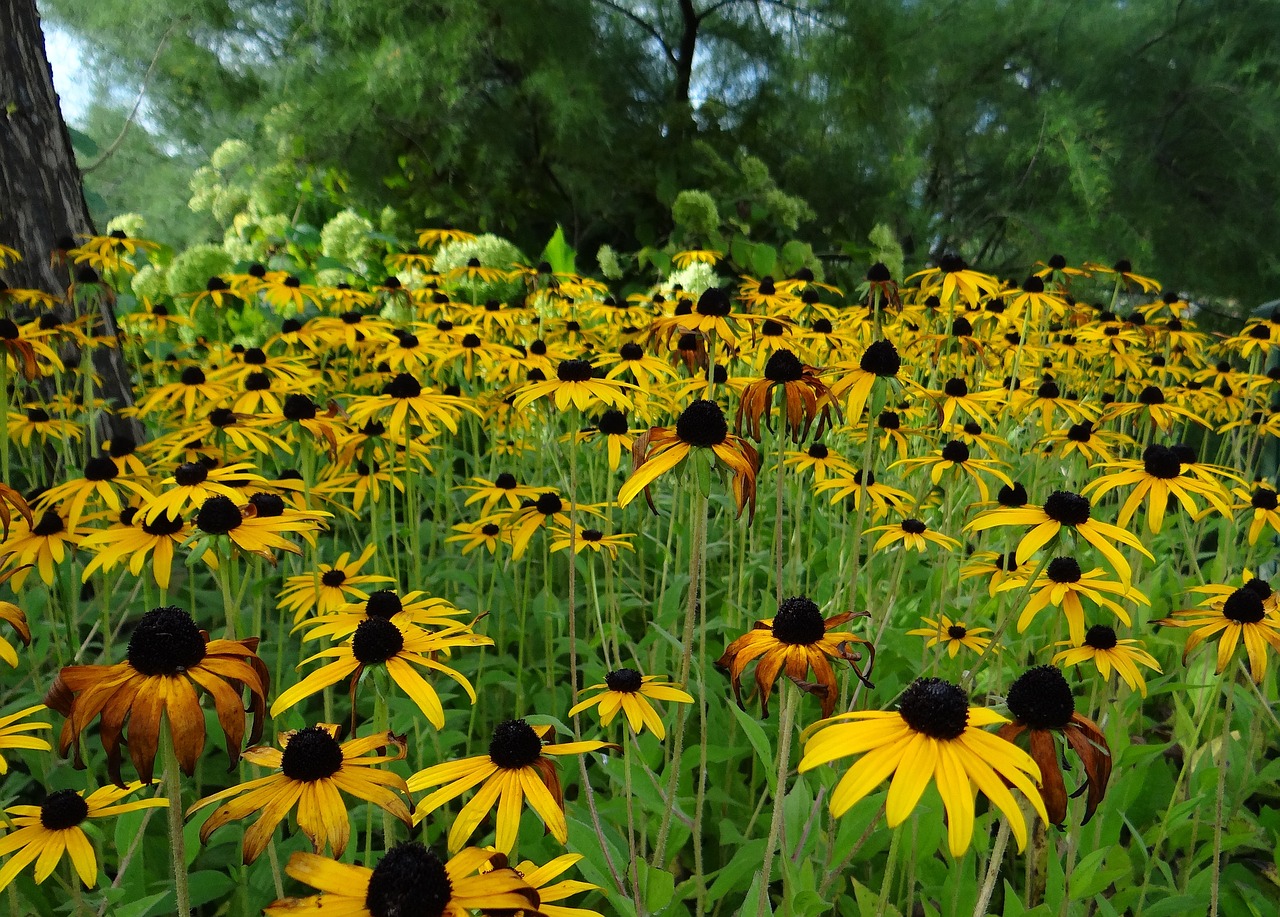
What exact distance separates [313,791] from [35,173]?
3.40 m

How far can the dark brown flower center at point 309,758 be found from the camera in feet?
3.07

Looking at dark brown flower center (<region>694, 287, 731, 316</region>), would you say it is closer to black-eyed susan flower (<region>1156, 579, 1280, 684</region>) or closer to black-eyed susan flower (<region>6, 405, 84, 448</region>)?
black-eyed susan flower (<region>1156, 579, 1280, 684</region>)

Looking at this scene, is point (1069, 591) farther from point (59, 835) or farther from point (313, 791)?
point (59, 835)

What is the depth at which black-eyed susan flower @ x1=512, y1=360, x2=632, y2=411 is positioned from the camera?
1778 millimetres

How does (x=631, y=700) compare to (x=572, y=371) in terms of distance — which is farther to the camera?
(x=572, y=371)

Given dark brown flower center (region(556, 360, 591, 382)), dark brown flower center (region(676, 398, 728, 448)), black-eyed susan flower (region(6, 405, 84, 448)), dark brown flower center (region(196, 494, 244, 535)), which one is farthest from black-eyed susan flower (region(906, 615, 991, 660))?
black-eyed susan flower (region(6, 405, 84, 448))

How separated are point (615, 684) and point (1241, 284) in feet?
26.8

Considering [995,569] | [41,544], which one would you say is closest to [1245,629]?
[995,569]

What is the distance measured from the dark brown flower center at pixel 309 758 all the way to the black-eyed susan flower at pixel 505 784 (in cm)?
10

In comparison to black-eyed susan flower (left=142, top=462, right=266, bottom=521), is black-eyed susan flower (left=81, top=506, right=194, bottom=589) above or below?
below

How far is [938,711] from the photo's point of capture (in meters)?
0.83

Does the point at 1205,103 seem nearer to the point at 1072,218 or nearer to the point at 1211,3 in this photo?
the point at 1211,3

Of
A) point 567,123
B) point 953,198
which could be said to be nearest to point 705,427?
point 567,123

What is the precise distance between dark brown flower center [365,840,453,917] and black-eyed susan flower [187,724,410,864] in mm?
149
